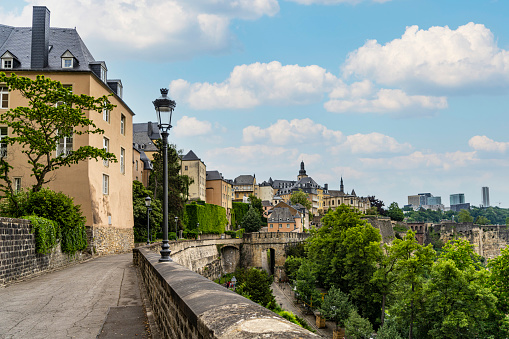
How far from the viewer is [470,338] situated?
2662 cm

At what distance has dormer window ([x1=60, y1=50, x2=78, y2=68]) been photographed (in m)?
29.9

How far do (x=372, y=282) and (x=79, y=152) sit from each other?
82.6ft

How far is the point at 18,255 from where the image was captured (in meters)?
16.0

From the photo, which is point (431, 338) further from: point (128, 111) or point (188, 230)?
point (188, 230)

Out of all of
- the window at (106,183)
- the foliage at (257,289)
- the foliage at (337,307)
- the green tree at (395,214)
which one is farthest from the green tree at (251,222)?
the window at (106,183)

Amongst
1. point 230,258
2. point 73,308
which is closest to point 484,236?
point 230,258

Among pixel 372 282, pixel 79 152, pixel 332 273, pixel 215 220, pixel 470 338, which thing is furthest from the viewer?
pixel 215 220

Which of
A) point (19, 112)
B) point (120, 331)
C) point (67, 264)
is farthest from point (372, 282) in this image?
point (120, 331)

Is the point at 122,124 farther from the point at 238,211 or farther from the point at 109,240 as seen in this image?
the point at 238,211

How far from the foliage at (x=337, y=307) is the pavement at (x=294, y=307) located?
63.7 inches

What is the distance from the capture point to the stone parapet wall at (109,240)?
2858cm

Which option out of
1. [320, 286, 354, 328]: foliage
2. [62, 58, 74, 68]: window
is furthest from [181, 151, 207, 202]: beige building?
[62, 58, 74, 68]: window

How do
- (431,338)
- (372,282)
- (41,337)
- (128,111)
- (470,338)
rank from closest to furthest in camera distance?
1. (41,337)
2. (470,338)
3. (431,338)
4. (372,282)
5. (128,111)

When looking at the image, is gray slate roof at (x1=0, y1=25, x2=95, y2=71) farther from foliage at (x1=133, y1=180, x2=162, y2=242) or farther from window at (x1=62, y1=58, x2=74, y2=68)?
foliage at (x1=133, y1=180, x2=162, y2=242)
